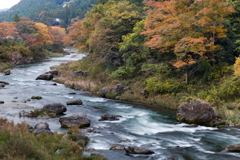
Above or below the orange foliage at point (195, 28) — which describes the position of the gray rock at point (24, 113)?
below

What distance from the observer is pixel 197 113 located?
17766 millimetres

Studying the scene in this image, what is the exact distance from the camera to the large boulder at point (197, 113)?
17.5 m

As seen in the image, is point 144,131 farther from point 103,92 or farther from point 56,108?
point 103,92

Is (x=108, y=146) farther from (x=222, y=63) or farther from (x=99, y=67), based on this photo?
(x=99, y=67)

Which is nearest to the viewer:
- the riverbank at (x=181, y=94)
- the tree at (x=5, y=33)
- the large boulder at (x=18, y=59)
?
the riverbank at (x=181, y=94)

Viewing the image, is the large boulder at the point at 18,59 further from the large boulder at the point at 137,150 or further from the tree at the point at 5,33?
the large boulder at the point at 137,150

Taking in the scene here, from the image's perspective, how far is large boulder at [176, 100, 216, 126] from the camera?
57.3ft

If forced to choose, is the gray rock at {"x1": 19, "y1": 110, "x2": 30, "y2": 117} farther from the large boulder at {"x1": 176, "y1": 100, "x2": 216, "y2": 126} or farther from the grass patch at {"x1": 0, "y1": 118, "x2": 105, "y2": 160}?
the large boulder at {"x1": 176, "y1": 100, "x2": 216, "y2": 126}

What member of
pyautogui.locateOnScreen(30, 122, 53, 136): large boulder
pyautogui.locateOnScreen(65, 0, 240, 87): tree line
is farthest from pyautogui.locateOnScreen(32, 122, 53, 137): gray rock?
pyautogui.locateOnScreen(65, 0, 240, 87): tree line

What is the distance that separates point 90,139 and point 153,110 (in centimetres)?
964

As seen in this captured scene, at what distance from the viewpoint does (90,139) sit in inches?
527

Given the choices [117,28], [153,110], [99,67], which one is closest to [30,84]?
[99,67]

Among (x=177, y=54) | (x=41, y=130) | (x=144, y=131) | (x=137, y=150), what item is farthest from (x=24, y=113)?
(x=177, y=54)

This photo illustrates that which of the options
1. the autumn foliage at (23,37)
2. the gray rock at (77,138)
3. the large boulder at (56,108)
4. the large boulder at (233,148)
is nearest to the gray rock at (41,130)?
the gray rock at (77,138)
